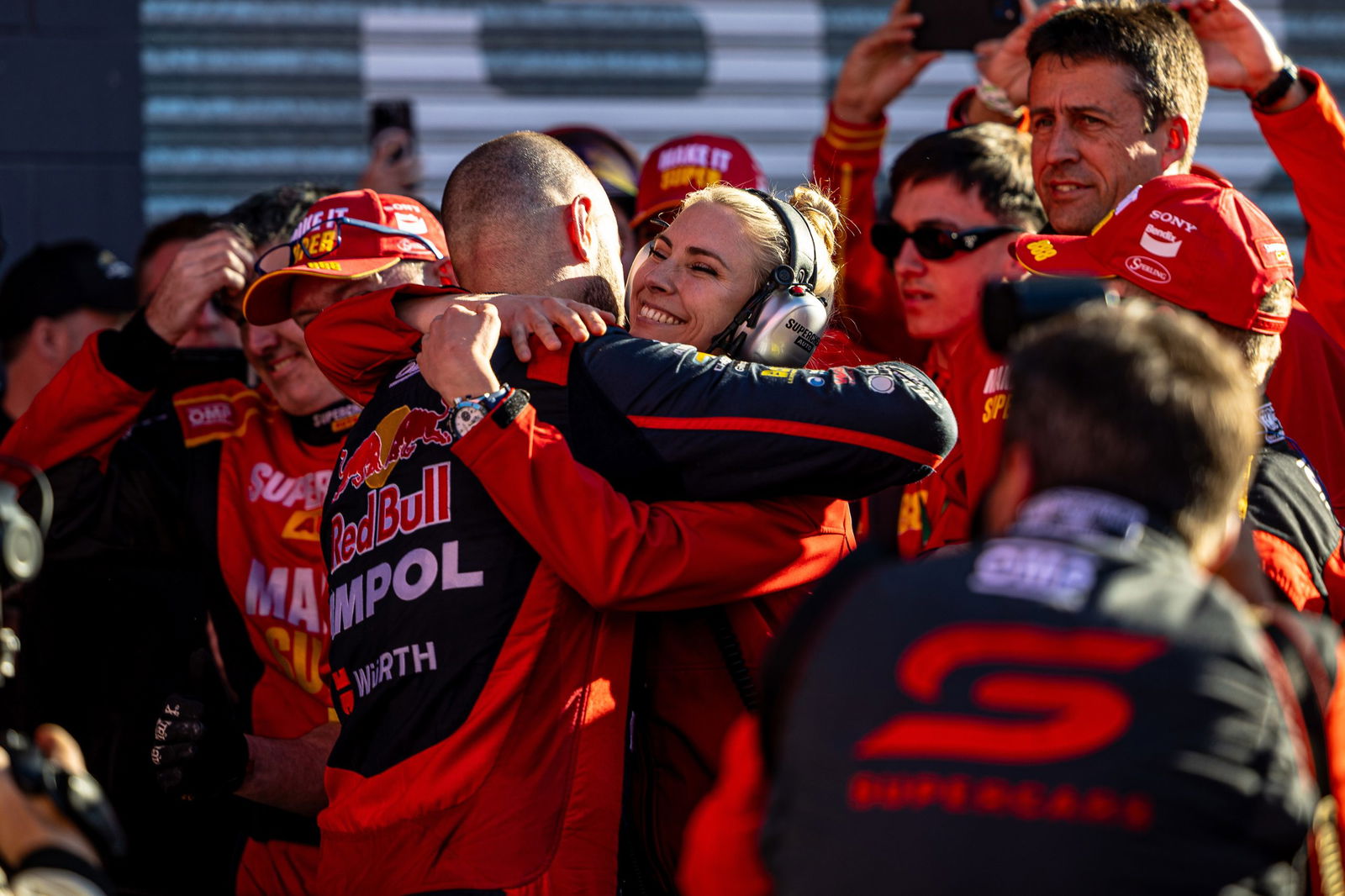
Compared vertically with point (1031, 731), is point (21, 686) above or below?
below

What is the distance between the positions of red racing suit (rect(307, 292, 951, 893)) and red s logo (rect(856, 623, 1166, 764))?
78 cm

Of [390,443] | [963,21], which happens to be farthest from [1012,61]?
[390,443]

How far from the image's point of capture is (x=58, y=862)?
167 cm

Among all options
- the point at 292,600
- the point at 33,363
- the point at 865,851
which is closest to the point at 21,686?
the point at 292,600

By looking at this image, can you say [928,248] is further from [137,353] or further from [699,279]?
[137,353]

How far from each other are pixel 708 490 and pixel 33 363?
2.98 metres

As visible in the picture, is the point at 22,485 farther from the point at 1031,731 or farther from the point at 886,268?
the point at 1031,731

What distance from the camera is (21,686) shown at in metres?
3.82

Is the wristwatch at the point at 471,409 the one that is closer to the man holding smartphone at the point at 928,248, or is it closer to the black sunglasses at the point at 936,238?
the man holding smartphone at the point at 928,248

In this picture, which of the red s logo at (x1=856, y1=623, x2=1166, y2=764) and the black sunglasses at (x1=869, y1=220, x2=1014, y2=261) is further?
the black sunglasses at (x1=869, y1=220, x2=1014, y2=261)

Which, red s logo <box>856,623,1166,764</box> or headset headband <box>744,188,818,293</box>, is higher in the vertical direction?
headset headband <box>744,188,818,293</box>

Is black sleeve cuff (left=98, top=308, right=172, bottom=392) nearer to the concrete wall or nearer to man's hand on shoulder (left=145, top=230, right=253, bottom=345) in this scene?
man's hand on shoulder (left=145, top=230, right=253, bottom=345)

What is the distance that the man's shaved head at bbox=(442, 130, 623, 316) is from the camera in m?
2.76

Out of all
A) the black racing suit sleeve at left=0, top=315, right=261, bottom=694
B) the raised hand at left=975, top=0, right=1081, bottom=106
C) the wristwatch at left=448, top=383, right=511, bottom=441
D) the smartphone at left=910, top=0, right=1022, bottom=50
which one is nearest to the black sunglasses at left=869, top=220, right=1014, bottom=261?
the raised hand at left=975, top=0, right=1081, bottom=106
